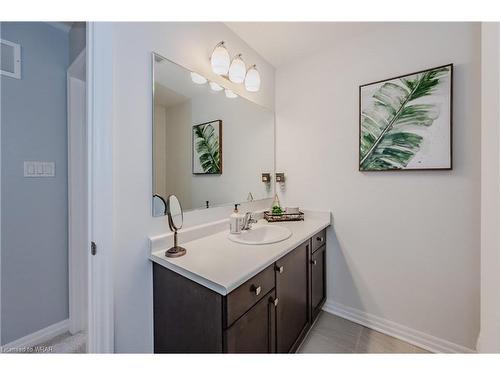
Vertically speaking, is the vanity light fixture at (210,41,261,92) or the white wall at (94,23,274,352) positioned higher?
the vanity light fixture at (210,41,261,92)

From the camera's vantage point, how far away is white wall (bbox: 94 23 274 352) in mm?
A: 965

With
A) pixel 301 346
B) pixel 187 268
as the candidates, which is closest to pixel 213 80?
pixel 187 268

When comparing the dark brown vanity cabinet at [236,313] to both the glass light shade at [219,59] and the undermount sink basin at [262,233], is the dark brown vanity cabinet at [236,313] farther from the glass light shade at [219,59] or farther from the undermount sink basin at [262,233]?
the glass light shade at [219,59]

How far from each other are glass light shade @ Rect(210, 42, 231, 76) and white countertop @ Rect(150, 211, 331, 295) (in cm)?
109

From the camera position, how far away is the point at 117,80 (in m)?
0.96

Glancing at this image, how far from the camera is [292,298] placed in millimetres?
1243

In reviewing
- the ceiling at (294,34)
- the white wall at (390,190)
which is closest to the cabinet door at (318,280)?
the white wall at (390,190)

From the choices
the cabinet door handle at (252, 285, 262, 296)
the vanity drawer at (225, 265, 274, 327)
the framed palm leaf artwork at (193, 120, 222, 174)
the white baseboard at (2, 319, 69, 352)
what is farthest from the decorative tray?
the white baseboard at (2, 319, 69, 352)

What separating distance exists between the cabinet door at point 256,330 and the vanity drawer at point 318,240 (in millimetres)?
583

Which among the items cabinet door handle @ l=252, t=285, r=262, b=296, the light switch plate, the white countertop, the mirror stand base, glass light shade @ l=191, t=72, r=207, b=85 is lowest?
cabinet door handle @ l=252, t=285, r=262, b=296

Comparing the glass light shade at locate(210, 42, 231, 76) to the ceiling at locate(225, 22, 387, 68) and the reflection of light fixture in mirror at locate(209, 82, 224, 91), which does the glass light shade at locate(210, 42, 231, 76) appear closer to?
the reflection of light fixture in mirror at locate(209, 82, 224, 91)

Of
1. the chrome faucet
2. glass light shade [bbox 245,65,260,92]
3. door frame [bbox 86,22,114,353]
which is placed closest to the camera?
door frame [bbox 86,22,114,353]
